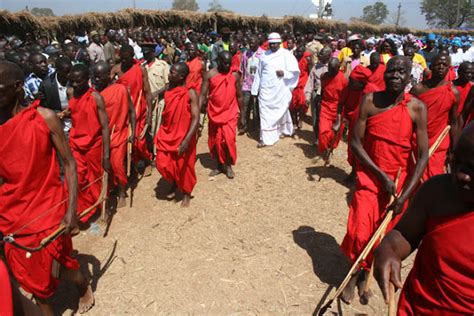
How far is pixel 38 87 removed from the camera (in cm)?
528

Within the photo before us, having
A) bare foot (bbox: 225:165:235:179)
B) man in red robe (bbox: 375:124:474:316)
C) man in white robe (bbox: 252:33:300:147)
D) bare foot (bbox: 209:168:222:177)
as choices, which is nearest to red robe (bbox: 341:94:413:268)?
man in red robe (bbox: 375:124:474:316)

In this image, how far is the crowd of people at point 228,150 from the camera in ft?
5.90

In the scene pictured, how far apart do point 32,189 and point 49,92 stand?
2482 mm

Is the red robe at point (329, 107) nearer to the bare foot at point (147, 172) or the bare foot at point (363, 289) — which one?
the bare foot at point (147, 172)

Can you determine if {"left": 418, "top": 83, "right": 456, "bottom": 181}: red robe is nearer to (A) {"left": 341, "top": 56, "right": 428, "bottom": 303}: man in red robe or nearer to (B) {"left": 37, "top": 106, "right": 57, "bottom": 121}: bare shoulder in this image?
(A) {"left": 341, "top": 56, "right": 428, "bottom": 303}: man in red robe

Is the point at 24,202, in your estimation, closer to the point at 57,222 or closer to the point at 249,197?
the point at 57,222

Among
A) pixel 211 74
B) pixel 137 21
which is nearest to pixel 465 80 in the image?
pixel 211 74

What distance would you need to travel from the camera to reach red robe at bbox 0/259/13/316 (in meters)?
1.33

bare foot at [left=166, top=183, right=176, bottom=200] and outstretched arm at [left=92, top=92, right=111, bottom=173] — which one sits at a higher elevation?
outstretched arm at [left=92, top=92, right=111, bottom=173]

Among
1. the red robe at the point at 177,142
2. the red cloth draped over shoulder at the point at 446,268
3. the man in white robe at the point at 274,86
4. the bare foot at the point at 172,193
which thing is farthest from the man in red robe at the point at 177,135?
the red cloth draped over shoulder at the point at 446,268

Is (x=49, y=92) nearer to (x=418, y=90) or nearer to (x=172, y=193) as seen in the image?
(x=172, y=193)

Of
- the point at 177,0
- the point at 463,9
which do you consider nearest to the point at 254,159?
the point at 463,9

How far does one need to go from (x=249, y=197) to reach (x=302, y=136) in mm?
3436

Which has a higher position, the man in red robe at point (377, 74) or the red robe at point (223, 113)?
the man in red robe at point (377, 74)
